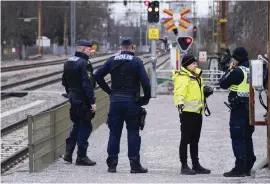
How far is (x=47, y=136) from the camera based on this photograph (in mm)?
10883

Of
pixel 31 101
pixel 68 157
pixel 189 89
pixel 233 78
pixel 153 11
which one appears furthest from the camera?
pixel 31 101

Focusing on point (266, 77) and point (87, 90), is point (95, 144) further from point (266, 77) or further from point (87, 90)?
point (266, 77)

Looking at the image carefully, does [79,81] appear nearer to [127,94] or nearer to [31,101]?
[127,94]

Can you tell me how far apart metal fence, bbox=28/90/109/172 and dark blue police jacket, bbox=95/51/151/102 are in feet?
4.29

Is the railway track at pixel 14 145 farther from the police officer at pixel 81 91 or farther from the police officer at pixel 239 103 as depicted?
the police officer at pixel 239 103

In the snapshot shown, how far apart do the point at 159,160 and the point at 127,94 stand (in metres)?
2.10

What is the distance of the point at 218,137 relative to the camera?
1420cm

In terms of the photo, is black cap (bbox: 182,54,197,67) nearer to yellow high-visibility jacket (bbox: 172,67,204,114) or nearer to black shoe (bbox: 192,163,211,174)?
yellow high-visibility jacket (bbox: 172,67,204,114)

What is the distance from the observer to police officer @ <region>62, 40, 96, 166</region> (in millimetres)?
10228

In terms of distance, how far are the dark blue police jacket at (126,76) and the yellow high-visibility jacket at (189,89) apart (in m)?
0.45

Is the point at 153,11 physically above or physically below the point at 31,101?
above

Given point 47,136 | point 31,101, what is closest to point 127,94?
point 47,136

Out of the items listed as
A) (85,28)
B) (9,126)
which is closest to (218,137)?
(9,126)

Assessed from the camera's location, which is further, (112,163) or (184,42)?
(184,42)
